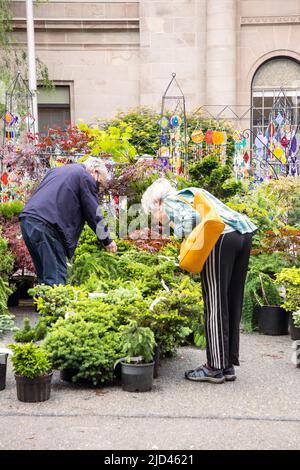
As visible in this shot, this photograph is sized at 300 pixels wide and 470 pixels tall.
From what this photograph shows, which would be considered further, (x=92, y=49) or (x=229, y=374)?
(x=92, y=49)

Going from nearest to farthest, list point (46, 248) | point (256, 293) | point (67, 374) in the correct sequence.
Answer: point (67, 374), point (46, 248), point (256, 293)

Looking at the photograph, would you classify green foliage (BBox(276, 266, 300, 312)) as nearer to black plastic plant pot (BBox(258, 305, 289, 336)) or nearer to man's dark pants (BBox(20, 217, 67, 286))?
black plastic plant pot (BBox(258, 305, 289, 336))

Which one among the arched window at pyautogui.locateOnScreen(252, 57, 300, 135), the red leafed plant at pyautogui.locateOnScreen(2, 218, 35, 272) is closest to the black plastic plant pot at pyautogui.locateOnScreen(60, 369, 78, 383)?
the red leafed plant at pyautogui.locateOnScreen(2, 218, 35, 272)

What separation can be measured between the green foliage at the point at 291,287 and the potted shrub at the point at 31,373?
3.08m

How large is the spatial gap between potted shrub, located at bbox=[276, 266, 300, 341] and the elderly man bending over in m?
2.02

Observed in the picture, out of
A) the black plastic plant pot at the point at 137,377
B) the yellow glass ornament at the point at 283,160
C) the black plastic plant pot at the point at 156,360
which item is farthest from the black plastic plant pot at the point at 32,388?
the yellow glass ornament at the point at 283,160

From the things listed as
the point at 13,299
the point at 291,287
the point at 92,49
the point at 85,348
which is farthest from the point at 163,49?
the point at 85,348

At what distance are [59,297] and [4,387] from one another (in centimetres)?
93

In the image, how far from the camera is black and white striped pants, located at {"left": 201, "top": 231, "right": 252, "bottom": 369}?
6.13 meters

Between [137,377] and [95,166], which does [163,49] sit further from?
[137,377]

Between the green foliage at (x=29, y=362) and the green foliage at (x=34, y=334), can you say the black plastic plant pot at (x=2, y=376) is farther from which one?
the green foliage at (x=34, y=334)

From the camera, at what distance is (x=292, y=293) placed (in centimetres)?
799

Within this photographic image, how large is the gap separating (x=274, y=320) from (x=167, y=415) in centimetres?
315
